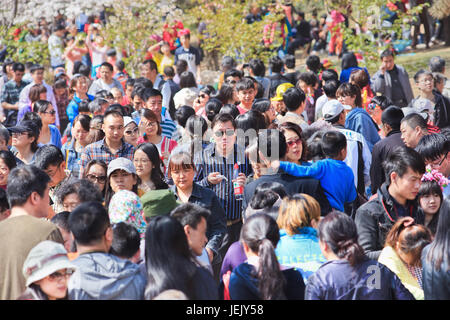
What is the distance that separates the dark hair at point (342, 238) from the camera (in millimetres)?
3859

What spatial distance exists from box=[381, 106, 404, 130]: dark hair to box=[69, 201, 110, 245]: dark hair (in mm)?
4214

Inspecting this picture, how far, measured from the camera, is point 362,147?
7141mm

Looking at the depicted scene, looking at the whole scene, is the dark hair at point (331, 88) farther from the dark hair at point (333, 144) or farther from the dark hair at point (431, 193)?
the dark hair at point (431, 193)

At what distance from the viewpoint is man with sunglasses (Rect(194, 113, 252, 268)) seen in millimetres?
6332

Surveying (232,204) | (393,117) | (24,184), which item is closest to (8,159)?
(24,184)

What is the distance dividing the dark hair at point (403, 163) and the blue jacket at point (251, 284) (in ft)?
5.19

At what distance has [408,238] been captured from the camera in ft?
14.2

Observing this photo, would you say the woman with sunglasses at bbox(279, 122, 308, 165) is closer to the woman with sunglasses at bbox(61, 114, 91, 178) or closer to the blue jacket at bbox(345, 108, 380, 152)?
the blue jacket at bbox(345, 108, 380, 152)

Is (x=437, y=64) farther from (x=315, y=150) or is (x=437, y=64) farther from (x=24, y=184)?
(x=24, y=184)

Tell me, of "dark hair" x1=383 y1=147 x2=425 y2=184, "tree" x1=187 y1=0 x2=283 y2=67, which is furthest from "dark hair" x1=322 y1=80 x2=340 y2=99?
"tree" x1=187 y1=0 x2=283 y2=67
